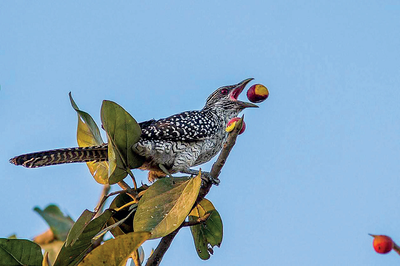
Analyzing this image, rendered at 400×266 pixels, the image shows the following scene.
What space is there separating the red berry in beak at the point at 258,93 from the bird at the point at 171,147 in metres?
1.00

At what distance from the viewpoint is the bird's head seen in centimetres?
639

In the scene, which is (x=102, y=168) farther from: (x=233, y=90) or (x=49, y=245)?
(x=233, y=90)

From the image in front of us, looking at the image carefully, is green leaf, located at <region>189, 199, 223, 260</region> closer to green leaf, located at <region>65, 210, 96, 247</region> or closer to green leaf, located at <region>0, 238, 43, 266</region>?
green leaf, located at <region>65, 210, 96, 247</region>

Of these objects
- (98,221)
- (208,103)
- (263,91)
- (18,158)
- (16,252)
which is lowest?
(16,252)

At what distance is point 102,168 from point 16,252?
5.20ft

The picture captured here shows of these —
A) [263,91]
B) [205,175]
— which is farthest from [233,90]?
[205,175]

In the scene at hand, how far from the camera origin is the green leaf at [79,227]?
3.10m

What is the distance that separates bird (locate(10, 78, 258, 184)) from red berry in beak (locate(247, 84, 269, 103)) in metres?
1.00

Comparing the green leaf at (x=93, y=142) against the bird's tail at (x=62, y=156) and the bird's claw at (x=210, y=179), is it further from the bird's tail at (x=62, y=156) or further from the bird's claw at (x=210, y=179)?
the bird's claw at (x=210, y=179)

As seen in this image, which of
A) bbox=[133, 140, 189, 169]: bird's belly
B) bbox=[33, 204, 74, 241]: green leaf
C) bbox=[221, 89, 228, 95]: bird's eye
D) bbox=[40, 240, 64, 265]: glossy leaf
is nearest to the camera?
bbox=[33, 204, 74, 241]: green leaf

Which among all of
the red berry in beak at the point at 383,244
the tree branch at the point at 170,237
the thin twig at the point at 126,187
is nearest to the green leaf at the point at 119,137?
the thin twig at the point at 126,187

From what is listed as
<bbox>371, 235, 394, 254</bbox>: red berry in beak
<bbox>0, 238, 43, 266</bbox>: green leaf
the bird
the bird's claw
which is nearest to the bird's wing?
the bird

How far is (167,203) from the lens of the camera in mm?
3389

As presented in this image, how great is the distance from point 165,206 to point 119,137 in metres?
0.74
